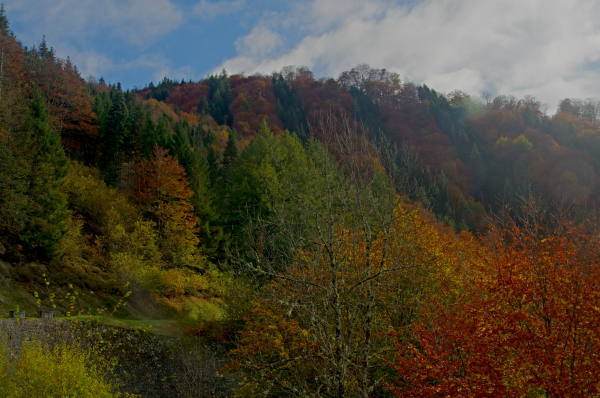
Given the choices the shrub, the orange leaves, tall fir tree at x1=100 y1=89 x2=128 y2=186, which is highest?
tall fir tree at x1=100 y1=89 x2=128 y2=186

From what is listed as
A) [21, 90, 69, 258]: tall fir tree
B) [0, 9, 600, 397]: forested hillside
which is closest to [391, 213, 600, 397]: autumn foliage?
[0, 9, 600, 397]: forested hillside

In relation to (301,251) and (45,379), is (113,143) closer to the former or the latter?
(45,379)

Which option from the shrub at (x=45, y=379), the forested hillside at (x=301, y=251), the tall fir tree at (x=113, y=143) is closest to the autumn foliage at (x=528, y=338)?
the forested hillside at (x=301, y=251)

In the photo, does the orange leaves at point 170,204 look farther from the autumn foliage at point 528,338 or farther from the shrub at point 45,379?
the autumn foliage at point 528,338

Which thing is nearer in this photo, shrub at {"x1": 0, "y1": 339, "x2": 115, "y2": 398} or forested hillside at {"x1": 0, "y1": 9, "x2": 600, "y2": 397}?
forested hillside at {"x1": 0, "y1": 9, "x2": 600, "y2": 397}

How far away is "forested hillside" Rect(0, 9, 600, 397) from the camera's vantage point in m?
7.26

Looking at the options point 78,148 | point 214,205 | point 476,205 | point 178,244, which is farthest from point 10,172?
point 476,205

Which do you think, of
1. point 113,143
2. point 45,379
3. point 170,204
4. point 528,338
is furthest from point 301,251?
point 113,143

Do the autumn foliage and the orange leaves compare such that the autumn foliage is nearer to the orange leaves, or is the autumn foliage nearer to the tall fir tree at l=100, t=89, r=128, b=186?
the orange leaves

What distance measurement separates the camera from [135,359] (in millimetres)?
15625

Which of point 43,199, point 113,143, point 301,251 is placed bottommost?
point 301,251

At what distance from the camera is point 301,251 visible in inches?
273

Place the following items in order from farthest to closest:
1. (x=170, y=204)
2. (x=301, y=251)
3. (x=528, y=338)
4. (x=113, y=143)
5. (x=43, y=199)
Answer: (x=113, y=143)
(x=170, y=204)
(x=43, y=199)
(x=528, y=338)
(x=301, y=251)

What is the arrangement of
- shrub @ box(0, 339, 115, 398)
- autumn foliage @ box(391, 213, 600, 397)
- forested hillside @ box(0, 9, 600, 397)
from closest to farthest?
autumn foliage @ box(391, 213, 600, 397) < forested hillside @ box(0, 9, 600, 397) < shrub @ box(0, 339, 115, 398)
